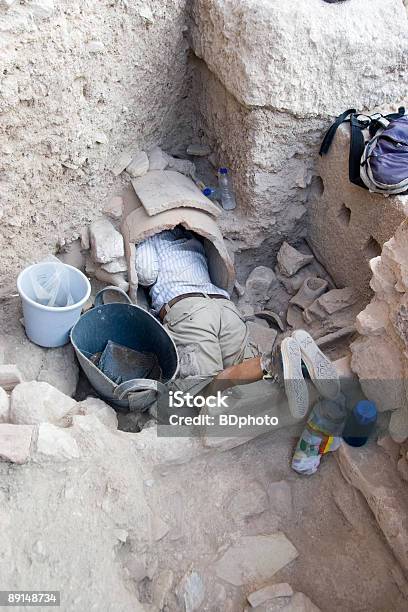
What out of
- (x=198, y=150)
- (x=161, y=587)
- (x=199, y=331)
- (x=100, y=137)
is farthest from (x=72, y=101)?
(x=161, y=587)

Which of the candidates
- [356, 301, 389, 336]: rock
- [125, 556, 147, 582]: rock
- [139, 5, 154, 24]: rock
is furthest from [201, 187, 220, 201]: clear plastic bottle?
[125, 556, 147, 582]: rock

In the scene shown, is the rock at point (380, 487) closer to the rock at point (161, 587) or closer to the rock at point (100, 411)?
the rock at point (161, 587)

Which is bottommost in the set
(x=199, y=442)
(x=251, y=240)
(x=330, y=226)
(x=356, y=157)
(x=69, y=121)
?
(x=199, y=442)

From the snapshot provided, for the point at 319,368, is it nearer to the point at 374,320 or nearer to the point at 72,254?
the point at 374,320

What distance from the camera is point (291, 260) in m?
3.82

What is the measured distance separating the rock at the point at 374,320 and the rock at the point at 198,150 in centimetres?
188

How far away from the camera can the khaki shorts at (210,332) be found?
3.19 meters

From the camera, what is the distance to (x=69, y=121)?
3.13 metres

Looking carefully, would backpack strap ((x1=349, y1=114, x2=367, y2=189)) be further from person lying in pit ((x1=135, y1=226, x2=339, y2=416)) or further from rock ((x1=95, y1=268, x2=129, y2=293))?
rock ((x1=95, y1=268, x2=129, y2=293))

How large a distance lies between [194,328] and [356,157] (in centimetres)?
129

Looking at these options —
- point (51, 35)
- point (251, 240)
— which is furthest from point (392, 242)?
point (51, 35)

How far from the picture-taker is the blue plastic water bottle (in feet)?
8.34

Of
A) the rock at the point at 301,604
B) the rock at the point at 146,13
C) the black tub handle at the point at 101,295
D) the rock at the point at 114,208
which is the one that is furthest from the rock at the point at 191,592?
the rock at the point at 146,13

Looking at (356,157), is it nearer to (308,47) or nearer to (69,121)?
(308,47)
